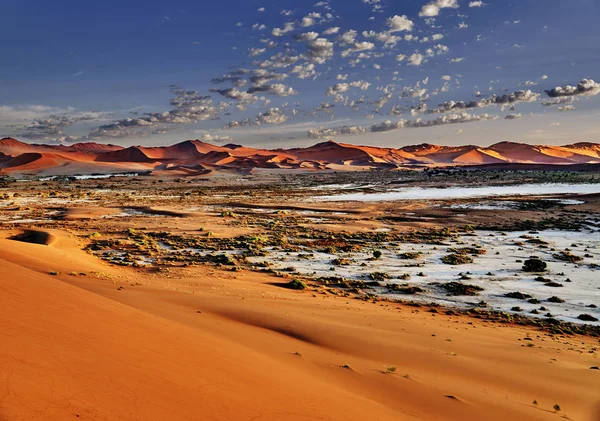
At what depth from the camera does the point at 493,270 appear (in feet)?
54.3

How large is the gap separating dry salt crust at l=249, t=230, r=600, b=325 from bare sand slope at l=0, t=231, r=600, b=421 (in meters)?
2.31

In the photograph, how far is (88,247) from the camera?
19812 mm

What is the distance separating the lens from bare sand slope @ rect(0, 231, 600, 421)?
13.8 feet

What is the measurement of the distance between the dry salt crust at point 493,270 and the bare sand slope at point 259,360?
231 centimetres

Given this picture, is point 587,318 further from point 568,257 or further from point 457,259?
point 568,257

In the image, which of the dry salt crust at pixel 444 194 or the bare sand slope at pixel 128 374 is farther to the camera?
the dry salt crust at pixel 444 194

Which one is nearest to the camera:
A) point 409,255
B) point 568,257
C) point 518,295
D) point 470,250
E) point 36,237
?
point 518,295

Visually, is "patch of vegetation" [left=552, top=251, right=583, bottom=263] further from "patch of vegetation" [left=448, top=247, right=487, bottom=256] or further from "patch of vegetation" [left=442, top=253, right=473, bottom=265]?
"patch of vegetation" [left=442, top=253, right=473, bottom=265]

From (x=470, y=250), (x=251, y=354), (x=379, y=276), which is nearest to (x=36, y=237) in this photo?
(x=379, y=276)

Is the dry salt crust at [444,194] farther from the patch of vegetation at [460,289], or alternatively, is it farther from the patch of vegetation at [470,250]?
the patch of vegetation at [460,289]

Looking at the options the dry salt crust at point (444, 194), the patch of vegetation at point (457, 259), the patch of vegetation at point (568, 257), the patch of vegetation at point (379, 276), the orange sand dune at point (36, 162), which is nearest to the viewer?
the patch of vegetation at point (379, 276)

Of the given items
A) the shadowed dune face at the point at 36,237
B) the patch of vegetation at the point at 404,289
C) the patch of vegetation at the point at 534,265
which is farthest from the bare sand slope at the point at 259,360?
the shadowed dune face at the point at 36,237

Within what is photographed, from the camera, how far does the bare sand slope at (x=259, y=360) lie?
4.20 metres

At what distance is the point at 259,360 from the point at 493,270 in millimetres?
12902
